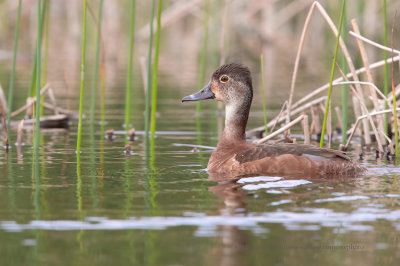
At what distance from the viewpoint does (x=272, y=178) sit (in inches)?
299

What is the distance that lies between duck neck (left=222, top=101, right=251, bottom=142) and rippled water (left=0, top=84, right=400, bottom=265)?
45cm

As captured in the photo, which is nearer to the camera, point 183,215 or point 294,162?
point 183,215

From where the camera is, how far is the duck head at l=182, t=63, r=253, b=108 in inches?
357

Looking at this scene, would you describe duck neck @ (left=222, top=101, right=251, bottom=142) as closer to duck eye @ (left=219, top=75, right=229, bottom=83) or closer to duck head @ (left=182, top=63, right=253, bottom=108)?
duck head @ (left=182, top=63, right=253, bottom=108)

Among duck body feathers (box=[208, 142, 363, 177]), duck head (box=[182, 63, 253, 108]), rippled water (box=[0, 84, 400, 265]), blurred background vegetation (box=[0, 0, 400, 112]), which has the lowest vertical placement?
rippled water (box=[0, 84, 400, 265])

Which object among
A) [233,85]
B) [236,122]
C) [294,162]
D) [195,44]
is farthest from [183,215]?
[195,44]

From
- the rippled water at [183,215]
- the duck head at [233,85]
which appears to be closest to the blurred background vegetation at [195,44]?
the duck head at [233,85]

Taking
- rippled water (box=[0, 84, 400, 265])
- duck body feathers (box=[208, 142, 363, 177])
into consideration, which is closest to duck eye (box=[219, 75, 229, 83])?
rippled water (box=[0, 84, 400, 265])

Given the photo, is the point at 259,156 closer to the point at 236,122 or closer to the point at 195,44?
the point at 236,122

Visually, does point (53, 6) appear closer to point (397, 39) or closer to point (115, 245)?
point (397, 39)

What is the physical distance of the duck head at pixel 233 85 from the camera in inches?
357

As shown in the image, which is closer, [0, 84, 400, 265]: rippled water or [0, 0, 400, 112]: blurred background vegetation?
[0, 84, 400, 265]: rippled water

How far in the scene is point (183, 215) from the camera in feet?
19.5

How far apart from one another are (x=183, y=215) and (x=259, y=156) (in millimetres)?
2148
